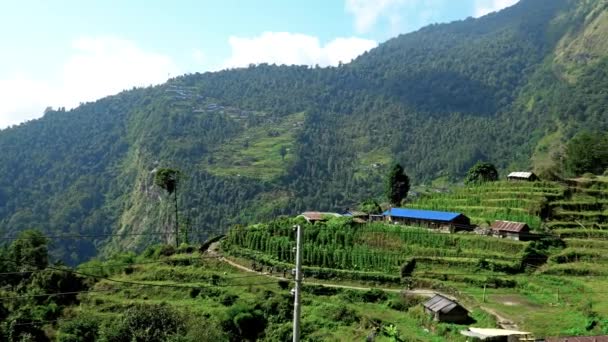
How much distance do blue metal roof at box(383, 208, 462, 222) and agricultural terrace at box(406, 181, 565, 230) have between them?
3.57 metres

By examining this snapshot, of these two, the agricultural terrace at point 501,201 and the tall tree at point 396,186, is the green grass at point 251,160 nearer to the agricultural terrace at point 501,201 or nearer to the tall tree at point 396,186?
the tall tree at point 396,186

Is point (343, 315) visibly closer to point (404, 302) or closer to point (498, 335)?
point (404, 302)

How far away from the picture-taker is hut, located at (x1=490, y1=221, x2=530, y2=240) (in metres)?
51.7

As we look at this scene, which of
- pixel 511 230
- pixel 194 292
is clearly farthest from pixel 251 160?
pixel 511 230

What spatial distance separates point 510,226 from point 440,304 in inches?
682

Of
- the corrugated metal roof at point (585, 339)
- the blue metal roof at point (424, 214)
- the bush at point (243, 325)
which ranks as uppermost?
the blue metal roof at point (424, 214)

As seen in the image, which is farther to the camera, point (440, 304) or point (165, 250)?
point (165, 250)

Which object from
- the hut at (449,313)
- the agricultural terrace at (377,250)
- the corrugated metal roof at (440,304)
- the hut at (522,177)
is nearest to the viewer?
the hut at (449,313)

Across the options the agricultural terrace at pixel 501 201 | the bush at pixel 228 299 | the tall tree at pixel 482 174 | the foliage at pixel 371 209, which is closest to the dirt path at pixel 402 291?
the bush at pixel 228 299

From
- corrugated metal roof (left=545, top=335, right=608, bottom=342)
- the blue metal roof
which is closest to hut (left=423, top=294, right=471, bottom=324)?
corrugated metal roof (left=545, top=335, right=608, bottom=342)

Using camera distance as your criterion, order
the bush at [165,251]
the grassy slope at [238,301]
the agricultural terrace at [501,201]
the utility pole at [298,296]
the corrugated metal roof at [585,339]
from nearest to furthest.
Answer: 1. the utility pole at [298,296]
2. the corrugated metal roof at [585,339]
3. the grassy slope at [238,301]
4. the agricultural terrace at [501,201]
5. the bush at [165,251]

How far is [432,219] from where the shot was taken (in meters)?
58.2

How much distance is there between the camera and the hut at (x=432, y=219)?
5672 cm

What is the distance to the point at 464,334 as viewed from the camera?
32.8 metres
